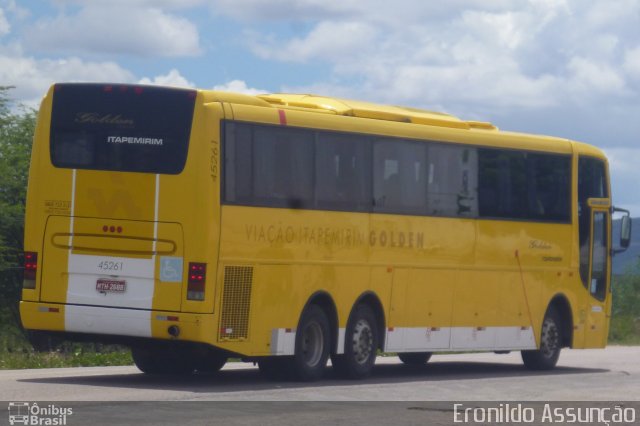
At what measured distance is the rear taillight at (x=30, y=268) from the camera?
57.8 ft

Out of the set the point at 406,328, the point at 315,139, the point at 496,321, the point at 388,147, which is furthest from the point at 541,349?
the point at 315,139

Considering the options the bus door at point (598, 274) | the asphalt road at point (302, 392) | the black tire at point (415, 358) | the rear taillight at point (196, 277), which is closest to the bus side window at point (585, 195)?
the bus door at point (598, 274)

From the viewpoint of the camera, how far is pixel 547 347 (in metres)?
23.7

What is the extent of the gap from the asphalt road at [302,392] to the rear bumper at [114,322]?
604mm

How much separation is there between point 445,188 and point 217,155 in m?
5.00

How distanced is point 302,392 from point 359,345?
2.91m

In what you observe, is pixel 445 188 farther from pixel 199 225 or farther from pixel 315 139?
pixel 199 225

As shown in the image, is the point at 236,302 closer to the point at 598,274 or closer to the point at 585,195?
the point at 585,195

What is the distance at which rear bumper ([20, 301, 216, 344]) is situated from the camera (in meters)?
16.9

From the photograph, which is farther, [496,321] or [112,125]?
[496,321]

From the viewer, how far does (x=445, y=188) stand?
69.6 feet

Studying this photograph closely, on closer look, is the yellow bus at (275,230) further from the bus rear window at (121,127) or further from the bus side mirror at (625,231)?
the bus side mirror at (625,231)

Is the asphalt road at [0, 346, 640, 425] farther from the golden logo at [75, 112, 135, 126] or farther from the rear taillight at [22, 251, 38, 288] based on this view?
the golden logo at [75, 112, 135, 126]

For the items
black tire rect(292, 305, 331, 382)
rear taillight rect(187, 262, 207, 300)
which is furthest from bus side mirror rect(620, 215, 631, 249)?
rear taillight rect(187, 262, 207, 300)
